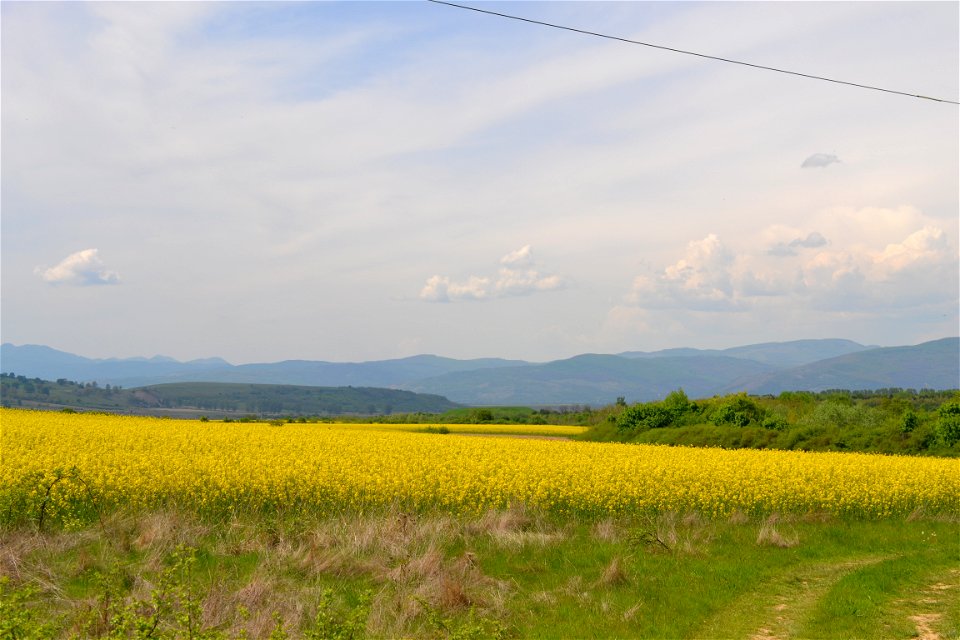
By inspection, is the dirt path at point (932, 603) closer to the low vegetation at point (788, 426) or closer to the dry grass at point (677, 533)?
the dry grass at point (677, 533)

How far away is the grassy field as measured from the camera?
1066cm

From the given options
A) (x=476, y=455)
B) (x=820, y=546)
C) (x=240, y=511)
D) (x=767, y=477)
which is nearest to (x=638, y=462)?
(x=767, y=477)

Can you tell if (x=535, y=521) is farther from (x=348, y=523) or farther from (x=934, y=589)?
(x=934, y=589)

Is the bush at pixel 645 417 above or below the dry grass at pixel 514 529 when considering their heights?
above

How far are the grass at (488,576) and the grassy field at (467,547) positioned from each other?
5 cm

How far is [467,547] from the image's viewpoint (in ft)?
49.2

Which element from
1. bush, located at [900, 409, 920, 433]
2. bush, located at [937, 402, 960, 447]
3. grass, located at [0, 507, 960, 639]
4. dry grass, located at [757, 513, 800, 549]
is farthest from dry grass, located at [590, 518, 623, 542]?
bush, located at [900, 409, 920, 433]

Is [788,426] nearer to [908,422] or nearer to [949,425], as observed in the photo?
[908,422]

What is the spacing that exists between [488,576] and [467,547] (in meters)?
1.77

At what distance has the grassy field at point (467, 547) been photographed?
10656mm

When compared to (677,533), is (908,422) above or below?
above

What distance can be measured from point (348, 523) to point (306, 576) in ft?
11.6

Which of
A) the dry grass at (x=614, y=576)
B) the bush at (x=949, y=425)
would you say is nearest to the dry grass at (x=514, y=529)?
the dry grass at (x=614, y=576)

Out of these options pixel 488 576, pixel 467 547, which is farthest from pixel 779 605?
pixel 467 547
